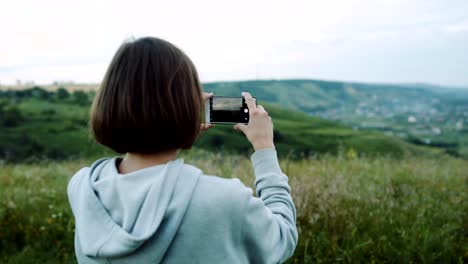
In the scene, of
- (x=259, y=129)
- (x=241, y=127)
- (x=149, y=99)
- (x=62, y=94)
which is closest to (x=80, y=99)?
(x=62, y=94)

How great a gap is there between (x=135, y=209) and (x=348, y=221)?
3076 millimetres

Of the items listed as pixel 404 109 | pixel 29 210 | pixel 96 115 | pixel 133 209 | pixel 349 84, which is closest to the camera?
pixel 133 209

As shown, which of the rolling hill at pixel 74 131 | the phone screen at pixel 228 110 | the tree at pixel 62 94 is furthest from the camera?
the tree at pixel 62 94

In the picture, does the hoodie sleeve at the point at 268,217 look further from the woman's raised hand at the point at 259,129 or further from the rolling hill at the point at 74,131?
the rolling hill at the point at 74,131

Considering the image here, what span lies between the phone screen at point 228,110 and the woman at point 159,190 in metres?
0.39

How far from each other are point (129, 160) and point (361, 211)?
333 cm

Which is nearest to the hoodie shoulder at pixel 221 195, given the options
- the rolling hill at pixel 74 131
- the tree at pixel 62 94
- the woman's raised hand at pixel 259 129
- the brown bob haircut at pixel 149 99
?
the brown bob haircut at pixel 149 99

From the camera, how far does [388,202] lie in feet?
15.1

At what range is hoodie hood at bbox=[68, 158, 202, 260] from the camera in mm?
1334

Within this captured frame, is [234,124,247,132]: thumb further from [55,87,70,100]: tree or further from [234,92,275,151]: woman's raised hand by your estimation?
[55,87,70,100]: tree

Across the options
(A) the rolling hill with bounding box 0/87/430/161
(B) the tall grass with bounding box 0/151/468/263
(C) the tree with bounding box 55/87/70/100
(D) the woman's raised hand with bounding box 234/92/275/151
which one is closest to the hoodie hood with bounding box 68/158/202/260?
(D) the woman's raised hand with bounding box 234/92/275/151

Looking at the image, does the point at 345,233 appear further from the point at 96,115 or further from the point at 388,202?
the point at 96,115

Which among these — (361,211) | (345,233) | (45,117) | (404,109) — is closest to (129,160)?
(345,233)

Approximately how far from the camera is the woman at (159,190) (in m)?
1.35
